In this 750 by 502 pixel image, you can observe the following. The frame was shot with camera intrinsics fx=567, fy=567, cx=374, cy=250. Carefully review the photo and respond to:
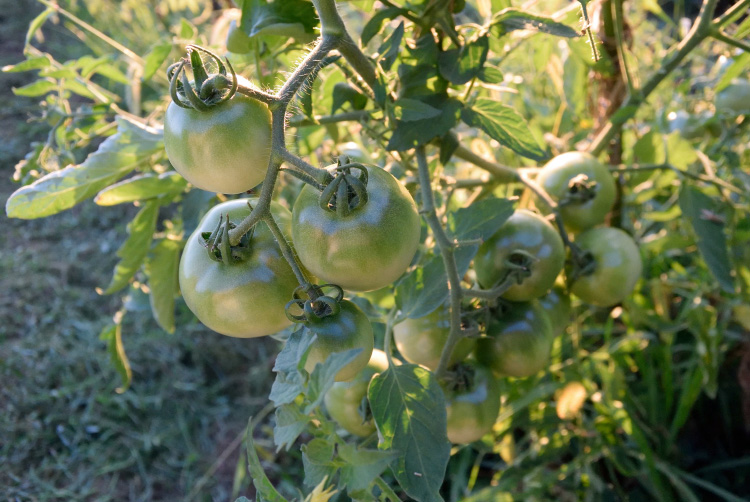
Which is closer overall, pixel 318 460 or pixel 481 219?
pixel 318 460

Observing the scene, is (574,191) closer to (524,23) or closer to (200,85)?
(524,23)

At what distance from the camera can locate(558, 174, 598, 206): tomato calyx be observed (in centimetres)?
72

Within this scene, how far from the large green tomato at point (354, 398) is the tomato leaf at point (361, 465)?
226 mm

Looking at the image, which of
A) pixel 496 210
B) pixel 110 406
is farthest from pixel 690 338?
pixel 110 406

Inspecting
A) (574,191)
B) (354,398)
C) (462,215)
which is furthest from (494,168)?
(354,398)

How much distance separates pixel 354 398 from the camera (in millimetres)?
617

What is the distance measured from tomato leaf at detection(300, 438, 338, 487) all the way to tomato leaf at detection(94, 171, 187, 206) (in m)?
0.39

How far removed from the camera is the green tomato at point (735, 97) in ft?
3.06

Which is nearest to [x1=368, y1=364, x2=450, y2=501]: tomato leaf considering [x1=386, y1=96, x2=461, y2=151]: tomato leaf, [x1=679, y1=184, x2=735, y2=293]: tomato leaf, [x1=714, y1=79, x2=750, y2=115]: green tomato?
[x1=386, y1=96, x2=461, y2=151]: tomato leaf

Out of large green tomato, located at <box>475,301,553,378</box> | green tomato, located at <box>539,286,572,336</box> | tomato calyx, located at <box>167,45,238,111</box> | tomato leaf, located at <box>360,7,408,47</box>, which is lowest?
green tomato, located at <box>539,286,572,336</box>

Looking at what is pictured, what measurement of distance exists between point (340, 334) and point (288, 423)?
2.8 inches

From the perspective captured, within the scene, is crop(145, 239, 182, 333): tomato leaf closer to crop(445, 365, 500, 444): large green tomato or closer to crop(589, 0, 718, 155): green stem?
crop(445, 365, 500, 444): large green tomato

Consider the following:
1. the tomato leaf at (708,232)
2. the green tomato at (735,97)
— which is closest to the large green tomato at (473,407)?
the tomato leaf at (708,232)

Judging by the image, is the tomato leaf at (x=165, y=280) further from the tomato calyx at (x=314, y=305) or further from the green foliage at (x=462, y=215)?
the tomato calyx at (x=314, y=305)
